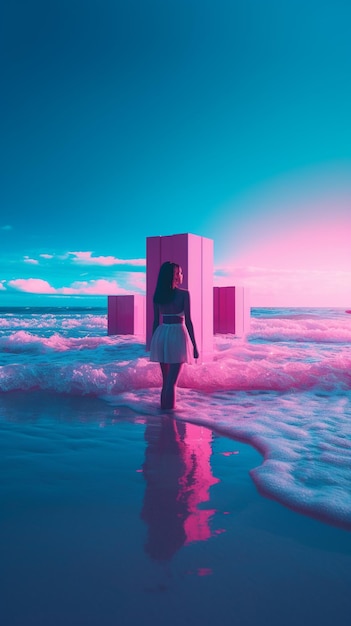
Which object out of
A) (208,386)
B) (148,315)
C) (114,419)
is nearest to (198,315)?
(148,315)

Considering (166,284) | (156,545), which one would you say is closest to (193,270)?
(166,284)

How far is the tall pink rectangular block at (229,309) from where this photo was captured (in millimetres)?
12422

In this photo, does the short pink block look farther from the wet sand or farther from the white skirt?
the wet sand

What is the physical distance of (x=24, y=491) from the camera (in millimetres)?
2695

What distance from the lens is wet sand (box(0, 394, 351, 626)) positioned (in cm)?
166

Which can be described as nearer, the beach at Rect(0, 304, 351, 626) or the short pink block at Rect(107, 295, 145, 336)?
the beach at Rect(0, 304, 351, 626)

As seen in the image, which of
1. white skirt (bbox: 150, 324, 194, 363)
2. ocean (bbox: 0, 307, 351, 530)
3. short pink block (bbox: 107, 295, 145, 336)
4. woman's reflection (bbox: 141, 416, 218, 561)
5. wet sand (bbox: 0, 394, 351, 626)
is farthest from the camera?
short pink block (bbox: 107, 295, 145, 336)

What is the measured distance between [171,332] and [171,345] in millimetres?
160

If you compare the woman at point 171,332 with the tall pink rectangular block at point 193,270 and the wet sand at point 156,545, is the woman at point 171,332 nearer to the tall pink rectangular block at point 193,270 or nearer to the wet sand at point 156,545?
the wet sand at point 156,545

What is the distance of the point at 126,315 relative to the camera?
41.2 ft

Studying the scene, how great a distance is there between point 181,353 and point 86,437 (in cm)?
153

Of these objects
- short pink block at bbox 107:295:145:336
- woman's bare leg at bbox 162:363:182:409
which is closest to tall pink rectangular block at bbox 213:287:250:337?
short pink block at bbox 107:295:145:336

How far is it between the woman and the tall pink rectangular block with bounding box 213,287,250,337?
289 inches

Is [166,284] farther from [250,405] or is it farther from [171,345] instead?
[250,405]
